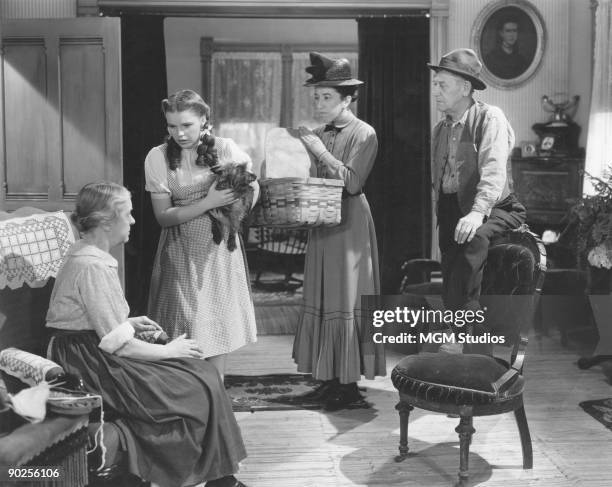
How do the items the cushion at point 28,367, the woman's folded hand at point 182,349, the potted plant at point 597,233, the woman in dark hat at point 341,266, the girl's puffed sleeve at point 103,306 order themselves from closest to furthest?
the cushion at point 28,367 → the girl's puffed sleeve at point 103,306 → the woman's folded hand at point 182,349 → the woman in dark hat at point 341,266 → the potted plant at point 597,233

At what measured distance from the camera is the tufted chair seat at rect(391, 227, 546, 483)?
10.2ft

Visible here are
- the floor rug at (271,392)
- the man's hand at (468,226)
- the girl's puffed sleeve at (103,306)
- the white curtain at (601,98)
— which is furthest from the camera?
the white curtain at (601,98)

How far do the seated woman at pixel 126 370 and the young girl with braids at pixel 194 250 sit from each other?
557mm

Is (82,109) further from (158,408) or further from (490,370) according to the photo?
(490,370)

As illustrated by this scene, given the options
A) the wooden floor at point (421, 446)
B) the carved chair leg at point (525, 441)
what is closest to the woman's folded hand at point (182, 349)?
the wooden floor at point (421, 446)

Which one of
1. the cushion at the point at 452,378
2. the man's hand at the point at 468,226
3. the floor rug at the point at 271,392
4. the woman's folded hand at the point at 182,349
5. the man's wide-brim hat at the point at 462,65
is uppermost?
the man's wide-brim hat at the point at 462,65

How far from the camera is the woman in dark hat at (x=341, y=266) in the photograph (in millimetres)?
3977

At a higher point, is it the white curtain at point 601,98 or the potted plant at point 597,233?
the white curtain at point 601,98

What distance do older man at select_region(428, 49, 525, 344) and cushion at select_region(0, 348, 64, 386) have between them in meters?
1.86

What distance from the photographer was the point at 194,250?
11.0 feet

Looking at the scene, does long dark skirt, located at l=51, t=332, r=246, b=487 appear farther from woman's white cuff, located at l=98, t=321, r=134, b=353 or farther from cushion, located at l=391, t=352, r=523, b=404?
cushion, located at l=391, t=352, r=523, b=404

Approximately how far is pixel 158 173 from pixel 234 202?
1.11 feet

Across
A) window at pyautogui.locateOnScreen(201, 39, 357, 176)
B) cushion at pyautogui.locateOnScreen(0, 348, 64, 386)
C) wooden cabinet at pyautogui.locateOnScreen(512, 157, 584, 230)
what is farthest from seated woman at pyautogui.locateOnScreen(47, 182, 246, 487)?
window at pyautogui.locateOnScreen(201, 39, 357, 176)

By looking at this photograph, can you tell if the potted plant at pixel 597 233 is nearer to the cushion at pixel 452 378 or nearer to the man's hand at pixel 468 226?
the man's hand at pixel 468 226
